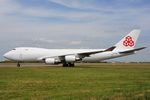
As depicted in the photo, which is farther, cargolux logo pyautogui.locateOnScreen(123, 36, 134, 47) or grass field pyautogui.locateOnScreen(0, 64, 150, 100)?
cargolux logo pyautogui.locateOnScreen(123, 36, 134, 47)

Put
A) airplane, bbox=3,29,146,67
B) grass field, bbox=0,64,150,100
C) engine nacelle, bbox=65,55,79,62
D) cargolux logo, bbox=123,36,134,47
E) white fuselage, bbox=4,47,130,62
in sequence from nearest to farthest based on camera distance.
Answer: grass field, bbox=0,64,150,100
engine nacelle, bbox=65,55,79,62
airplane, bbox=3,29,146,67
white fuselage, bbox=4,47,130,62
cargolux logo, bbox=123,36,134,47

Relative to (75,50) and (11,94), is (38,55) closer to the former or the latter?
(75,50)

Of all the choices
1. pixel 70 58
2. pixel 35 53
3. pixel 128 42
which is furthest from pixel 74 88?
pixel 128 42

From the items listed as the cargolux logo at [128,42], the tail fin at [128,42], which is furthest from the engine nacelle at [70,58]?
the cargolux logo at [128,42]

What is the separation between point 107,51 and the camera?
183ft

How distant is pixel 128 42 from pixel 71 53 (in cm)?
1093

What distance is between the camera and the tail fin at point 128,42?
58188 mm

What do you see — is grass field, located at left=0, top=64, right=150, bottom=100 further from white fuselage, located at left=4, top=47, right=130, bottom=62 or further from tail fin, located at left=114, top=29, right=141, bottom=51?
tail fin, located at left=114, top=29, right=141, bottom=51

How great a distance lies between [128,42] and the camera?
58219mm

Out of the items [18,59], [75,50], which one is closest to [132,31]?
[75,50]

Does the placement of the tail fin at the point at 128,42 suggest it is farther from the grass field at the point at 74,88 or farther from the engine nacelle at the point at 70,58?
the grass field at the point at 74,88

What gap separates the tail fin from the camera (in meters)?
58.2

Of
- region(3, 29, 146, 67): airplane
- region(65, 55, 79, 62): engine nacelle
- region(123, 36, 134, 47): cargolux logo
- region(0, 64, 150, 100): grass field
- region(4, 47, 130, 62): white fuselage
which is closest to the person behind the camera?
region(0, 64, 150, 100): grass field

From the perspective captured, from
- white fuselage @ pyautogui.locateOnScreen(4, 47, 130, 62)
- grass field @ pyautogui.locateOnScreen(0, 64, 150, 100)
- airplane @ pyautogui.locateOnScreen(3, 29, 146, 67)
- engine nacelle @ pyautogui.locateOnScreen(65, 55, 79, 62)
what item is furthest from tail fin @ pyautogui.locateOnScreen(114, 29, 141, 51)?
grass field @ pyautogui.locateOnScreen(0, 64, 150, 100)
